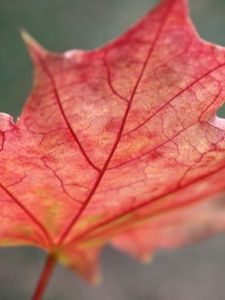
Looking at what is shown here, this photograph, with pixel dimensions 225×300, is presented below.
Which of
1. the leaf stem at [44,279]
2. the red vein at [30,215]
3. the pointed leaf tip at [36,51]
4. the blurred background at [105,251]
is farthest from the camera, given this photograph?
the blurred background at [105,251]

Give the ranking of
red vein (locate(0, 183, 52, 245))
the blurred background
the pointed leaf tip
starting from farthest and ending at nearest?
the blurred background, red vein (locate(0, 183, 52, 245)), the pointed leaf tip

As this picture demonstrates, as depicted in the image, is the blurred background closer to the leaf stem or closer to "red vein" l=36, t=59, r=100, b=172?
the leaf stem

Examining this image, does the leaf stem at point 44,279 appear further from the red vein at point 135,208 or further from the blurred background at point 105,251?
the blurred background at point 105,251

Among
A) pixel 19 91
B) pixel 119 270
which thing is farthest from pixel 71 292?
pixel 19 91

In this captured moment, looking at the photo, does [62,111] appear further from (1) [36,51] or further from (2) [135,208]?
(2) [135,208]

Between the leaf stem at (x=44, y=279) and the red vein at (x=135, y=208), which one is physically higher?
the red vein at (x=135, y=208)

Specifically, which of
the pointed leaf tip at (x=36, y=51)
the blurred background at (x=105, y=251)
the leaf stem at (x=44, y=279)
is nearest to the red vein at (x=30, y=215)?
the leaf stem at (x=44, y=279)

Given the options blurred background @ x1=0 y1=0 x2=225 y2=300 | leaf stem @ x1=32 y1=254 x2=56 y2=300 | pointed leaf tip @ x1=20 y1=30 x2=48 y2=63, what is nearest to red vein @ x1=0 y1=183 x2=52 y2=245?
leaf stem @ x1=32 y1=254 x2=56 y2=300

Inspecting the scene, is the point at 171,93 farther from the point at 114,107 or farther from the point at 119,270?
the point at 119,270
